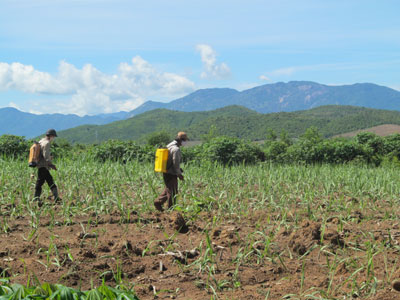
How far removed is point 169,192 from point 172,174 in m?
0.31

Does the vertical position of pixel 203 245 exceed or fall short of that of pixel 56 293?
it falls short

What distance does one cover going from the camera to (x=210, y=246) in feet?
14.6

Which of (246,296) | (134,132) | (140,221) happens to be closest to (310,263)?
(246,296)

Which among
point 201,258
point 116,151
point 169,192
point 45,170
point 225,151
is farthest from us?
point 225,151

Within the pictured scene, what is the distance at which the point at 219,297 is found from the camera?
147 inches

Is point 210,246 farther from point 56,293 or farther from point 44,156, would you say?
point 44,156

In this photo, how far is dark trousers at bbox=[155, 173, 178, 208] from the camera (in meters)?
6.73

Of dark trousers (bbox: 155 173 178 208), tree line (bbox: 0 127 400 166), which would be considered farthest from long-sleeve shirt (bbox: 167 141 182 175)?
tree line (bbox: 0 127 400 166)

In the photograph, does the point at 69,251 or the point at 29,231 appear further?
the point at 29,231

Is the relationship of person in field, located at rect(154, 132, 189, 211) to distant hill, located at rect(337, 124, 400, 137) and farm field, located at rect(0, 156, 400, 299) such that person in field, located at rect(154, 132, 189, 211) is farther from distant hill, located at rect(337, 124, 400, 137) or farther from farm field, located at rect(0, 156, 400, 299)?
distant hill, located at rect(337, 124, 400, 137)

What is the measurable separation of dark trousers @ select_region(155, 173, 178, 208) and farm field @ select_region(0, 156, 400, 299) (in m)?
0.23

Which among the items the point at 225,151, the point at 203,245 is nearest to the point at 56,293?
the point at 203,245

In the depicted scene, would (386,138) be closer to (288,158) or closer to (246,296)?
(288,158)

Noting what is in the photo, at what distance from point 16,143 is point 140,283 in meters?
13.5
